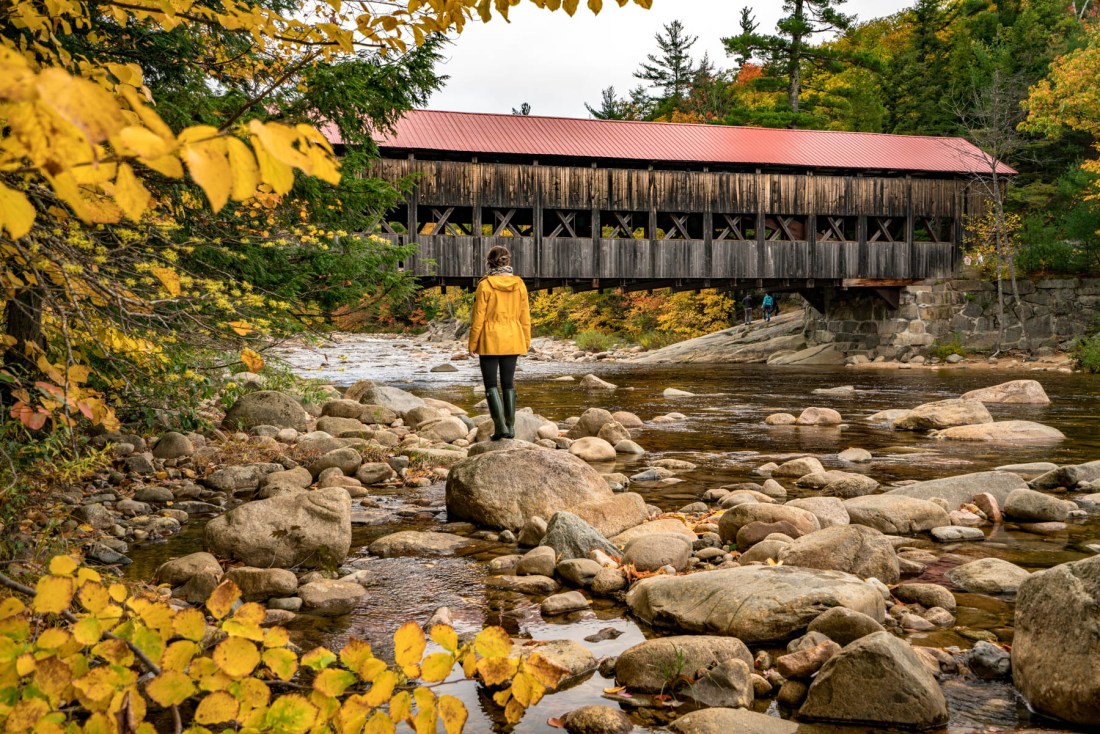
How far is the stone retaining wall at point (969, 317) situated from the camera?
74.9 ft

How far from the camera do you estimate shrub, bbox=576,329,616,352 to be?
32.3 meters

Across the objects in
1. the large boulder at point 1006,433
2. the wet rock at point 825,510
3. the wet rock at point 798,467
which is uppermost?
the wet rock at point 825,510

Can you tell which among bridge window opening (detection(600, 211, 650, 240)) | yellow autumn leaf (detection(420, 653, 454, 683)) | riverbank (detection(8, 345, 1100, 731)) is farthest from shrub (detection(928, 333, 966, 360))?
yellow autumn leaf (detection(420, 653, 454, 683))

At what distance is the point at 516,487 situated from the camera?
17.1ft

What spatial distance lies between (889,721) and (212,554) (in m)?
3.11

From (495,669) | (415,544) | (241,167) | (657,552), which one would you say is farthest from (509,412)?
(241,167)

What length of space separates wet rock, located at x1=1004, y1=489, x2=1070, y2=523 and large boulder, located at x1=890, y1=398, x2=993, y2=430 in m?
4.68

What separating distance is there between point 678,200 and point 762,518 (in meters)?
17.4

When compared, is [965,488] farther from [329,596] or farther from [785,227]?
[785,227]

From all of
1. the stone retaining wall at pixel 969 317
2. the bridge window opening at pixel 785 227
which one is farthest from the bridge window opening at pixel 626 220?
Answer: the stone retaining wall at pixel 969 317

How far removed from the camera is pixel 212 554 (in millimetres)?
4129

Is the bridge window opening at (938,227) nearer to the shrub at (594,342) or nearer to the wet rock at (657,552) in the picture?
the shrub at (594,342)

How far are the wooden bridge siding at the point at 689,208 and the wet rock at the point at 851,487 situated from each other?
1332 cm

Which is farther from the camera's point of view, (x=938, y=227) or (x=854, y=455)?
(x=938, y=227)
